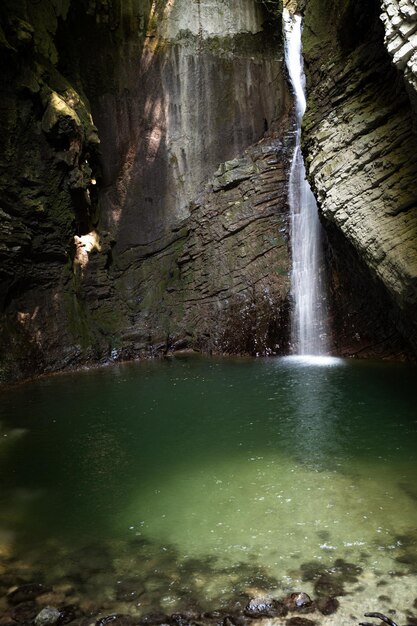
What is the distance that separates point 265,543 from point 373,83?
28.6 ft

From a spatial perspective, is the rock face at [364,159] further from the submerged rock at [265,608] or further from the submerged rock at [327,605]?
the submerged rock at [265,608]

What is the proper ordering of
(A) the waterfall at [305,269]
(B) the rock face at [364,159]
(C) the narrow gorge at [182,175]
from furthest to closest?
(A) the waterfall at [305,269] → (C) the narrow gorge at [182,175] → (B) the rock face at [364,159]

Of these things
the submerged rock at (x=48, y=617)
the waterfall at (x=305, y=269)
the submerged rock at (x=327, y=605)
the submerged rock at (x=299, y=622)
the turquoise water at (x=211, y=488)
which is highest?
the waterfall at (x=305, y=269)

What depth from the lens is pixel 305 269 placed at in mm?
13516

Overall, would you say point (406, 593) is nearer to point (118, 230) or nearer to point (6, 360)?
point (6, 360)

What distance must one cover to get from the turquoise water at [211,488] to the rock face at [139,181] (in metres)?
4.75

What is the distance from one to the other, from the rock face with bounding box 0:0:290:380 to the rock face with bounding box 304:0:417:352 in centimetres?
340

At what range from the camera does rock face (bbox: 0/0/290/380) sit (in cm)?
1264

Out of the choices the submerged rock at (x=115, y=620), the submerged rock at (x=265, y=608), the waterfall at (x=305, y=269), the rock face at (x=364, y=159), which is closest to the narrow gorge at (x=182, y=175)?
the rock face at (x=364, y=159)

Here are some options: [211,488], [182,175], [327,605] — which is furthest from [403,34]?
[182,175]

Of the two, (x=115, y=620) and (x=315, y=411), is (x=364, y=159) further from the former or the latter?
(x=115, y=620)

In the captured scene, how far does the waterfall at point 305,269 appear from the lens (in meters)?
13.0

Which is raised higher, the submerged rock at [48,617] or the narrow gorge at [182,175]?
the narrow gorge at [182,175]

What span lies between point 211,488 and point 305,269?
9441 millimetres
